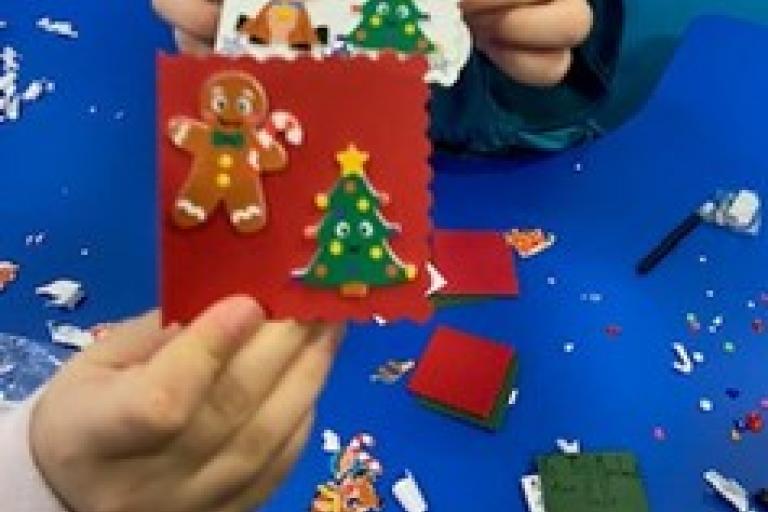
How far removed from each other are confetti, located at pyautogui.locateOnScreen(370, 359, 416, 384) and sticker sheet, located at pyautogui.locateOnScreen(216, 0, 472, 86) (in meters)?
0.18

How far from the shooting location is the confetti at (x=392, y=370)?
2.33 feet

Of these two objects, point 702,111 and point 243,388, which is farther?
point 702,111

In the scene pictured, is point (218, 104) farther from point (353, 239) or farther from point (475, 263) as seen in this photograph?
point (475, 263)

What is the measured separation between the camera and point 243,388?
416 millimetres

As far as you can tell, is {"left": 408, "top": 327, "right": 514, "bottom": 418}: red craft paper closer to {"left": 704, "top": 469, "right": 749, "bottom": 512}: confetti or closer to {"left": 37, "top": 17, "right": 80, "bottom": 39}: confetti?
{"left": 704, "top": 469, "right": 749, "bottom": 512}: confetti

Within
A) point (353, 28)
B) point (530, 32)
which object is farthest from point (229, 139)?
point (530, 32)

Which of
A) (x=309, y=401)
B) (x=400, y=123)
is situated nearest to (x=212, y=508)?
(x=309, y=401)

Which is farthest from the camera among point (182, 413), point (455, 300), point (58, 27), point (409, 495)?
point (58, 27)

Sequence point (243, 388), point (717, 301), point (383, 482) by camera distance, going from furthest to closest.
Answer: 1. point (717, 301)
2. point (383, 482)
3. point (243, 388)

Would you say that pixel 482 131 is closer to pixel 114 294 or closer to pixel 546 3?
pixel 546 3

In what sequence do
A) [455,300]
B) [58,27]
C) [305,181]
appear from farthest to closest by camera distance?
[58,27], [455,300], [305,181]

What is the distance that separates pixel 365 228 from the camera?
478 mm

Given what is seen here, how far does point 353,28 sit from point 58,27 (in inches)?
13.9

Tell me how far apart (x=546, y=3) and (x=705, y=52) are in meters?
0.27
